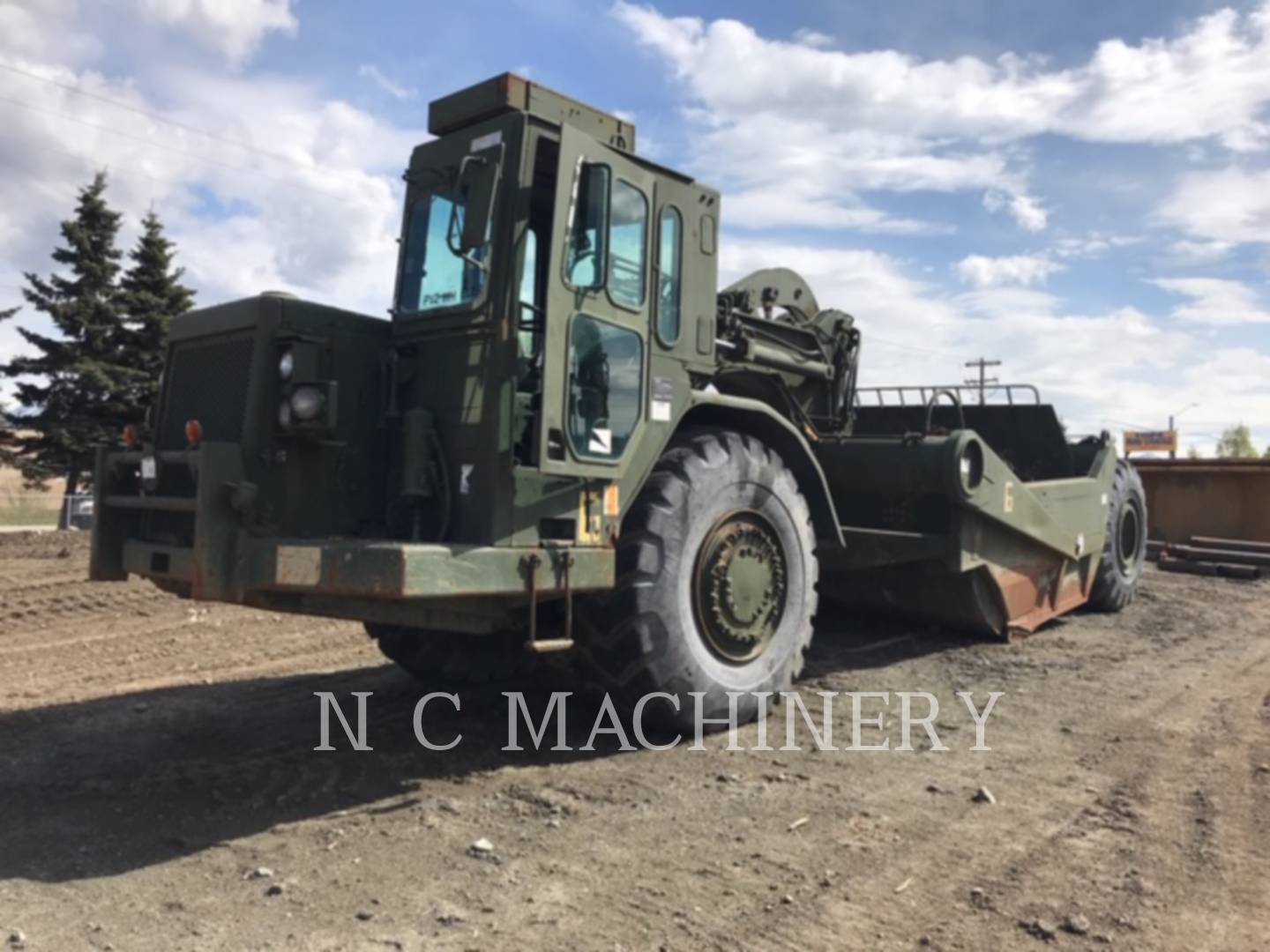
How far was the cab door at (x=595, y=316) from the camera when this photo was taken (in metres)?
4.65

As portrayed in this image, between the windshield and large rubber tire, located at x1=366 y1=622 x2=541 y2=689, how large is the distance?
1.93 metres

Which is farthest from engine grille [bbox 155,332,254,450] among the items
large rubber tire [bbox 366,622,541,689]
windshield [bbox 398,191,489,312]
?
large rubber tire [bbox 366,622,541,689]

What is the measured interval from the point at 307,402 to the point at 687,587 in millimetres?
2022

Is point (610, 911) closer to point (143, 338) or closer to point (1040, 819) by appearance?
point (1040, 819)

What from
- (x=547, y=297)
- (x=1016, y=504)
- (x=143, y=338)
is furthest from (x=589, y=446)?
(x=143, y=338)

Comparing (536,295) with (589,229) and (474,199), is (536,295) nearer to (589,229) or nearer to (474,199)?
(589,229)

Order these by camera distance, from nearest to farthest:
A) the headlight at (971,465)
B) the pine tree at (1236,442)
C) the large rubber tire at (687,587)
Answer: the large rubber tire at (687,587) < the headlight at (971,465) < the pine tree at (1236,442)

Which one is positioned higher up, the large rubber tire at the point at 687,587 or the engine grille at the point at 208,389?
the engine grille at the point at 208,389

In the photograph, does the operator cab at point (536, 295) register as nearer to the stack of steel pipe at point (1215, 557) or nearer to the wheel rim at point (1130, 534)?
the wheel rim at point (1130, 534)

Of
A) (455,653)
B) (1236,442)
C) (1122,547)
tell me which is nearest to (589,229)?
(455,653)

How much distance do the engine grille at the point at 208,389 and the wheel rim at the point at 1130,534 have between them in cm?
853

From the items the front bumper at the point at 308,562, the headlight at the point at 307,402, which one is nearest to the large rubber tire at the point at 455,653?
the front bumper at the point at 308,562

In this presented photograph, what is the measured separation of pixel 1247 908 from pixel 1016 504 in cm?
462

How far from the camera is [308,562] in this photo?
401cm
